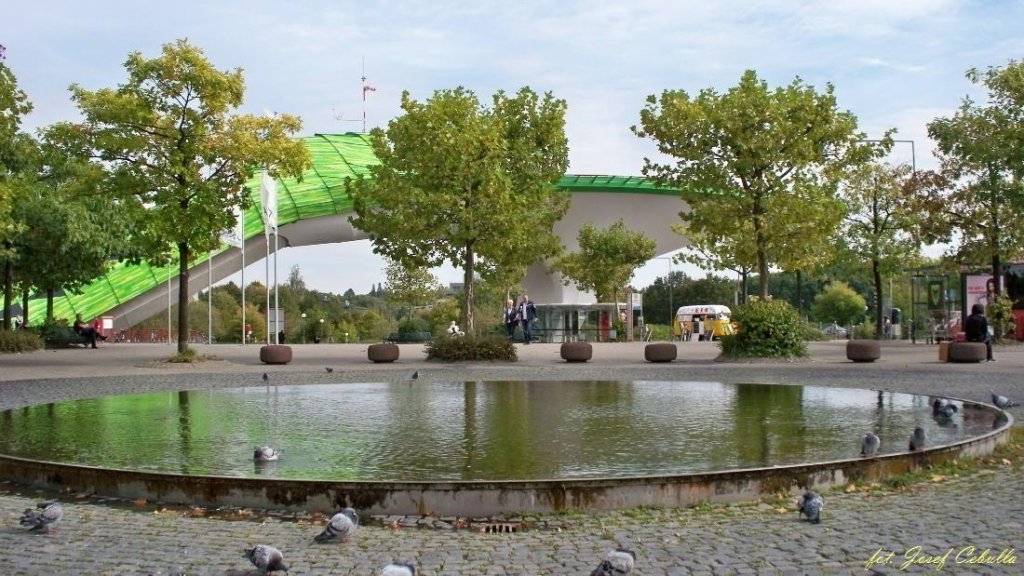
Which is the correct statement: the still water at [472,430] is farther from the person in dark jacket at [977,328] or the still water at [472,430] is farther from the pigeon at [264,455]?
the person in dark jacket at [977,328]

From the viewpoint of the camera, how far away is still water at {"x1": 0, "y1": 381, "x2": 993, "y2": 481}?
299 inches

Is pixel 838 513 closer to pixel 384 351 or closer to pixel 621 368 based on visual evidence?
pixel 621 368

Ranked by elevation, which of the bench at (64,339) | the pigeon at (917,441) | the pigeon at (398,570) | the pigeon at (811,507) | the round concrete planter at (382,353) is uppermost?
the bench at (64,339)

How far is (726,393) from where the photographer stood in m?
14.7

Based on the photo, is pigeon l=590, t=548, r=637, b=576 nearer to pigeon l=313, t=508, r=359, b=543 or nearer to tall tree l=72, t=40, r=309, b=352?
pigeon l=313, t=508, r=359, b=543

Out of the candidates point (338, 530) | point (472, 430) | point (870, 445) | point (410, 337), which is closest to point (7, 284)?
point (410, 337)

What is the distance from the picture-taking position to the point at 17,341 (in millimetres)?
30266

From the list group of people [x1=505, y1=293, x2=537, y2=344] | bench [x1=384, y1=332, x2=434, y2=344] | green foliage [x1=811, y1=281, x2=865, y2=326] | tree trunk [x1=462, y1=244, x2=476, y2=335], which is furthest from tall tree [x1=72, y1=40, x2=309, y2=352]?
green foliage [x1=811, y1=281, x2=865, y2=326]

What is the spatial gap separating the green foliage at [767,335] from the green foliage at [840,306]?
5176 cm

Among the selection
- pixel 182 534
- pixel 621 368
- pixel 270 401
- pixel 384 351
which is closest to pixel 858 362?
pixel 621 368

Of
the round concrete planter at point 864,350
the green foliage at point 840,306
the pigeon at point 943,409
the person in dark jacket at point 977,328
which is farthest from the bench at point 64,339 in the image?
the green foliage at point 840,306

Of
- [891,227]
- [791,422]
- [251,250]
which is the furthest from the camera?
[251,250]

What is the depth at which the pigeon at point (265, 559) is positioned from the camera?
14.9 ft

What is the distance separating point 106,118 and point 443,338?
31.8 feet
